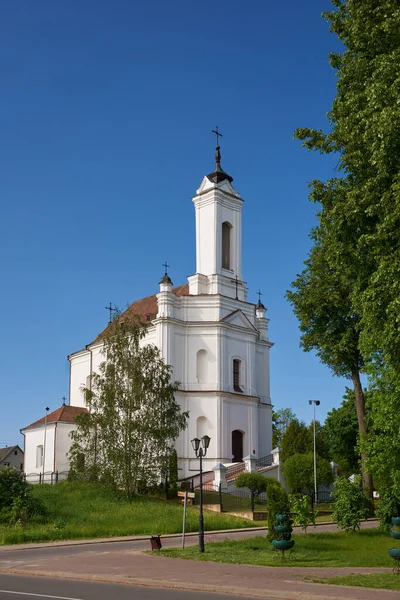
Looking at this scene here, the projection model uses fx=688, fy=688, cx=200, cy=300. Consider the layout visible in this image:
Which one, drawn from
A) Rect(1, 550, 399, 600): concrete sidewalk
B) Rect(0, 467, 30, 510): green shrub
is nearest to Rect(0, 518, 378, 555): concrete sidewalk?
Rect(1, 550, 399, 600): concrete sidewalk

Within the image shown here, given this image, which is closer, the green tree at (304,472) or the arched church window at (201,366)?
the green tree at (304,472)

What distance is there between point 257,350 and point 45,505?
25.1m

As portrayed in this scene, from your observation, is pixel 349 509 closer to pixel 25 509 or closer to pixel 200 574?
pixel 200 574

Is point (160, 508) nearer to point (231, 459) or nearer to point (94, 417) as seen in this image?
point (94, 417)

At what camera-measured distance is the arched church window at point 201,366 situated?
49.4 meters

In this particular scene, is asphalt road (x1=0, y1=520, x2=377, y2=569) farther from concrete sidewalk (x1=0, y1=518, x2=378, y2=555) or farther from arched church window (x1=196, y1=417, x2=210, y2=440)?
arched church window (x1=196, y1=417, x2=210, y2=440)

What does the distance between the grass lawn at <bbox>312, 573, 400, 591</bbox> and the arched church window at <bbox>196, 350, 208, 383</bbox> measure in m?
35.2

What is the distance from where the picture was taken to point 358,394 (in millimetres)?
33781

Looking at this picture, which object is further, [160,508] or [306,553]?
[160,508]

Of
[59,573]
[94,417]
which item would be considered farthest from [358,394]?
[59,573]

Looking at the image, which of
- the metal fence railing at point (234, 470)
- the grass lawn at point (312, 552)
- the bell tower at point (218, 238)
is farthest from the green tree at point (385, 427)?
the bell tower at point (218, 238)

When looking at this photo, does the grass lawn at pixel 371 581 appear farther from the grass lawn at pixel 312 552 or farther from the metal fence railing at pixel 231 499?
the metal fence railing at pixel 231 499

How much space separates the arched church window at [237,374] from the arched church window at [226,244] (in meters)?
7.31

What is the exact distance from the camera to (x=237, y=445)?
4962cm
